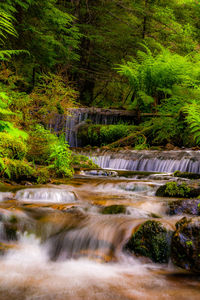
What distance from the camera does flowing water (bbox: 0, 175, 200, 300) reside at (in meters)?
2.65

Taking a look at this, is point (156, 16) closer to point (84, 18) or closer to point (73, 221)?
point (84, 18)

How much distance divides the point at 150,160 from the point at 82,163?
6.75ft

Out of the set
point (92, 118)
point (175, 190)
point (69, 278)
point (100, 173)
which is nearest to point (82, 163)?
point (100, 173)

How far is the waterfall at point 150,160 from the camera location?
8.14m

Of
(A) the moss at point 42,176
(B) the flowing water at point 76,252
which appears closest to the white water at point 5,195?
(B) the flowing water at point 76,252

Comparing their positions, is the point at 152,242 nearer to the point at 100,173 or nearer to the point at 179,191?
A: the point at 179,191

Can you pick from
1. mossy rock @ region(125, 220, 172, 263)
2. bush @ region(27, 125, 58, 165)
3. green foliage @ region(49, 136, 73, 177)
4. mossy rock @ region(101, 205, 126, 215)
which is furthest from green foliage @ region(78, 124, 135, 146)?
mossy rock @ region(125, 220, 172, 263)

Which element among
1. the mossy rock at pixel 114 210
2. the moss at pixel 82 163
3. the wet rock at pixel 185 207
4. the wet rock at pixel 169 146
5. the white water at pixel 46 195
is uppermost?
the wet rock at pixel 185 207

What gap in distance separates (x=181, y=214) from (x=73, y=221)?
1471 millimetres

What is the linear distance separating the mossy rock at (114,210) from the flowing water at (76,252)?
0.09 m

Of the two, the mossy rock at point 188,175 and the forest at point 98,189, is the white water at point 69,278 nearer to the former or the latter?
the forest at point 98,189

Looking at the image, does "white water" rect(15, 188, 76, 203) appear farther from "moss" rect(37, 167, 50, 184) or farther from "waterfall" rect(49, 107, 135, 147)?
"waterfall" rect(49, 107, 135, 147)

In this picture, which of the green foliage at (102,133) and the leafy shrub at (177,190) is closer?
the leafy shrub at (177,190)

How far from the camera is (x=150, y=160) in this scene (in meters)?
8.78
